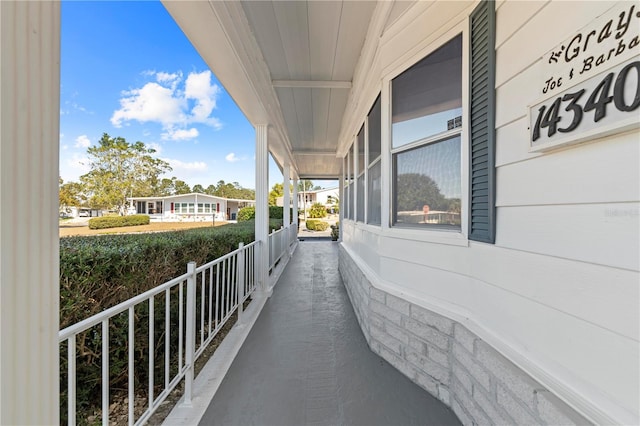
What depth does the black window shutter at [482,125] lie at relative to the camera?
1.46 metres

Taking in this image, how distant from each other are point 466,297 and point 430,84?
151 cm

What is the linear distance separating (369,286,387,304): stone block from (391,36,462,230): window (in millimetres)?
603

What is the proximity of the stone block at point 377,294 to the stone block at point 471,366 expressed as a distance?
0.64 meters

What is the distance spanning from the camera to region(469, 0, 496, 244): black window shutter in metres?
1.46

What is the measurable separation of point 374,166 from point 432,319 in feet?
5.61

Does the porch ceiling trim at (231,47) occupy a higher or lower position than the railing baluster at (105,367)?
higher

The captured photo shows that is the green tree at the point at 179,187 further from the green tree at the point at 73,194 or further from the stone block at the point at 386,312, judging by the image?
the stone block at the point at 386,312

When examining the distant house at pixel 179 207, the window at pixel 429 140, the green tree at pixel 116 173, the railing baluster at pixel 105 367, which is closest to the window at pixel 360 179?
the window at pixel 429 140

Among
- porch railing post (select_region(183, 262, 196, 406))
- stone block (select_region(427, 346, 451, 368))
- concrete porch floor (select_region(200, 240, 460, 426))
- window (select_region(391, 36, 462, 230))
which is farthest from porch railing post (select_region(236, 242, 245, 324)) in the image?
stone block (select_region(427, 346, 451, 368))

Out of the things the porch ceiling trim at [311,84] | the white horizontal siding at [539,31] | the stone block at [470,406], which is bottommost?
the stone block at [470,406]

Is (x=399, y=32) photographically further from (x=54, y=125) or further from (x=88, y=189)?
(x=88, y=189)

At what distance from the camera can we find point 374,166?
3020mm

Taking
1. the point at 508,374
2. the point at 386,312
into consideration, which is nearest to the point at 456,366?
the point at 508,374

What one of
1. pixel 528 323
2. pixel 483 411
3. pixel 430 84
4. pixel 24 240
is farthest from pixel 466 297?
pixel 24 240
